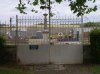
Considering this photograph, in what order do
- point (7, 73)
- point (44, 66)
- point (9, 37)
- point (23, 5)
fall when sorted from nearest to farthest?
point (7, 73) < point (23, 5) < point (44, 66) < point (9, 37)

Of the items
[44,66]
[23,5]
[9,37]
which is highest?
[23,5]

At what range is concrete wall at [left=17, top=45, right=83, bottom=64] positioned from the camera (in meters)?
22.0

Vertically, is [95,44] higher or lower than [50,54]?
higher

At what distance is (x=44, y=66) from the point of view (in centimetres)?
2089

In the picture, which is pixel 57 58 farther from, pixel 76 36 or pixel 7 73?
pixel 7 73

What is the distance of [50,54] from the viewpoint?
22047 millimetres

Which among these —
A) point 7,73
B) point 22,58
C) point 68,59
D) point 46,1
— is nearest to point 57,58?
point 68,59

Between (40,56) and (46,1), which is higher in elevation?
(46,1)

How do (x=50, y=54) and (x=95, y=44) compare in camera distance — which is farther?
(x=50, y=54)

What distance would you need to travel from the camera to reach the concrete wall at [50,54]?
22000mm

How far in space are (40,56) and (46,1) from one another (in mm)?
3394

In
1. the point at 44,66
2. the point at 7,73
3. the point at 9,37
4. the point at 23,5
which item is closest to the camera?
the point at 7,73

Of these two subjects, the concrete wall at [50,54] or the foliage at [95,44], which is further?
the concrete wall at [50,54]

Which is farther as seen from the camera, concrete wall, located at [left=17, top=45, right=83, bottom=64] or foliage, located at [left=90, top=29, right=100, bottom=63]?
concrete wall, located at [left=17, top=45, right=83, bottom=64]
